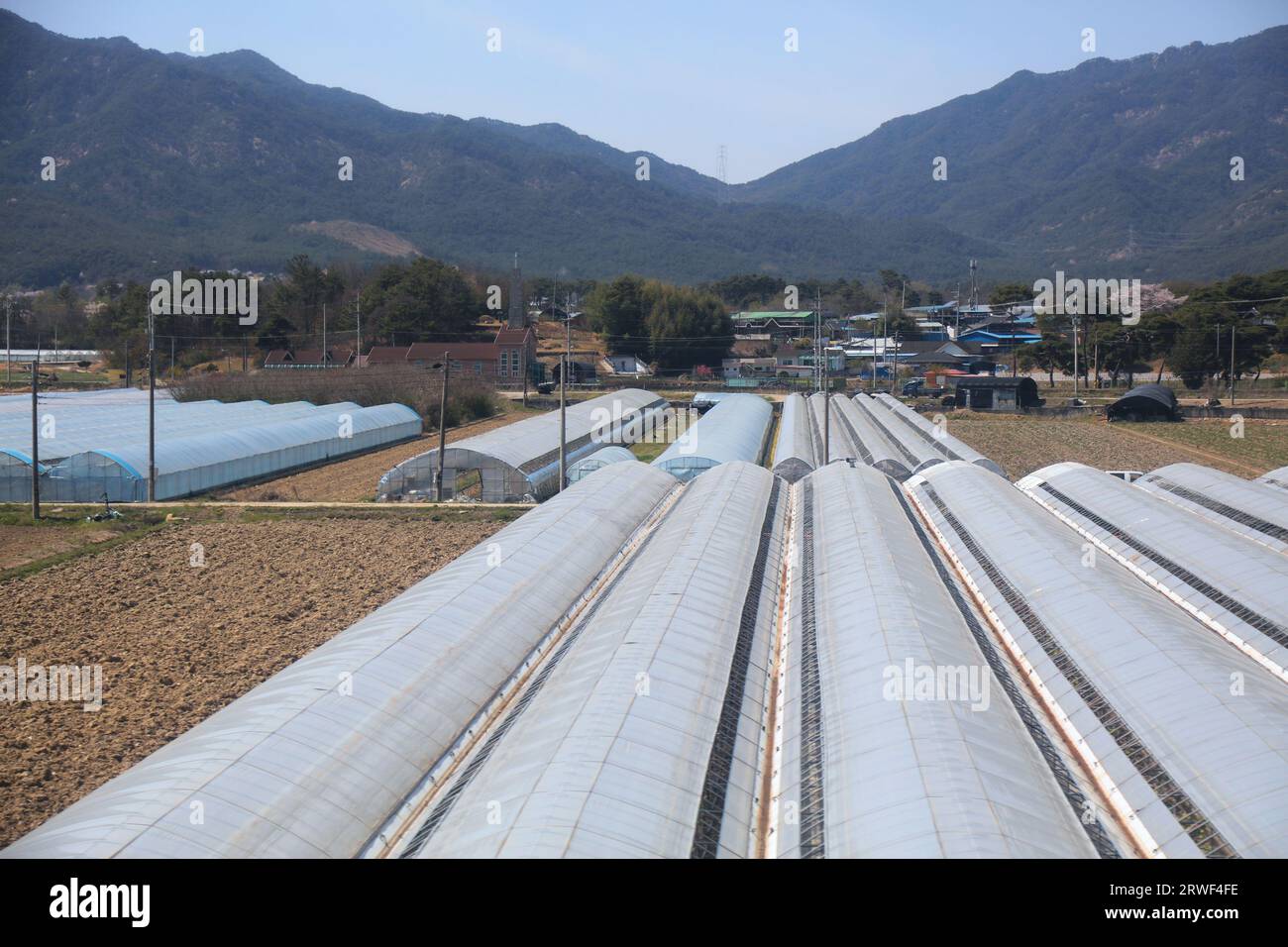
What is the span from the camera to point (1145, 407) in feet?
143

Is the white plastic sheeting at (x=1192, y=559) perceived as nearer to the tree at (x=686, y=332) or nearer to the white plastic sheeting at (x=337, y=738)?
the white plastic sheeting at (x=337, y=738)

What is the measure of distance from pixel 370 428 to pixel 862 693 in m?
29.3

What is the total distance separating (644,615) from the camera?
11617mm

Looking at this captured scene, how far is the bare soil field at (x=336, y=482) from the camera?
26.5 meters

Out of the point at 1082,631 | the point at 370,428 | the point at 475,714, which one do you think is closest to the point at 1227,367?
the point at 370,428

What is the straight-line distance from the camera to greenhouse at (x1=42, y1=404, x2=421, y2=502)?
25.1 meters

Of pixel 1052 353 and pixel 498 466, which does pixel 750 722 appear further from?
pixel 1052 353

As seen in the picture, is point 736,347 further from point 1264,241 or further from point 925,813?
point 1264,241

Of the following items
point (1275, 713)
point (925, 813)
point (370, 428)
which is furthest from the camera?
point (370, 428)

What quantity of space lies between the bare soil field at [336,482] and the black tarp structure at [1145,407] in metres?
28.1

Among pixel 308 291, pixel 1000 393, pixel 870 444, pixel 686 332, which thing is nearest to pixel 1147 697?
pixel 870 444

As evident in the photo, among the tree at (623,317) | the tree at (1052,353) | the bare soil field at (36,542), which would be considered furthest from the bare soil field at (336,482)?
the tree at (1052,353)

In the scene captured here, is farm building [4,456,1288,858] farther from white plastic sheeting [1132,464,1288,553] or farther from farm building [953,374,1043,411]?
farm building [953,374,1043,411]
